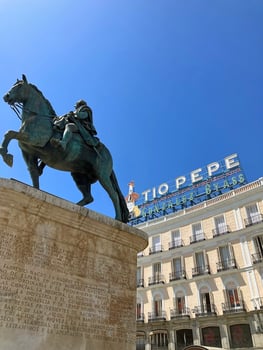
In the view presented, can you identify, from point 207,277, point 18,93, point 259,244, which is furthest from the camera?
point 207,277

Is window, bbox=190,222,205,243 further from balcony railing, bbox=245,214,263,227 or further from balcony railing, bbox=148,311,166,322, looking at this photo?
balcony railing, bbox=148,311,166,322

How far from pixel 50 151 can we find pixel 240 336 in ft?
95.1

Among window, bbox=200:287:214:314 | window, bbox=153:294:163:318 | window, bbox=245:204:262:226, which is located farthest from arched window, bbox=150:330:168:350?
window, bbox=245:204:262:226

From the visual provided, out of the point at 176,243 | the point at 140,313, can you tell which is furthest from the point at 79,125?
the point at 140,313

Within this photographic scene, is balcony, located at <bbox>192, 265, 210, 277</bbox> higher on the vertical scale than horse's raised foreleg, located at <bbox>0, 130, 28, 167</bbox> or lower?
higher

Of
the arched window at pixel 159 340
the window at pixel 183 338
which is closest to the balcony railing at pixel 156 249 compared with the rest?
the arched window at pixel 159 340

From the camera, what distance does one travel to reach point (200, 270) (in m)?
32.7

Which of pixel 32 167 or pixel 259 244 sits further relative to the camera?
pixel 259 244

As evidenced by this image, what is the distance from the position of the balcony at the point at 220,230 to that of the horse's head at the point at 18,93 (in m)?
30.5

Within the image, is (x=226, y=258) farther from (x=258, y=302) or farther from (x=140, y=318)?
(x=140, y=318)

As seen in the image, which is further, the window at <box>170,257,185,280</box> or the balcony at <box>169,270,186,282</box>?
the window at <box>170,257,185,280</box>

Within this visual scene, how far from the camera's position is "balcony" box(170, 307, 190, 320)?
30.9 m

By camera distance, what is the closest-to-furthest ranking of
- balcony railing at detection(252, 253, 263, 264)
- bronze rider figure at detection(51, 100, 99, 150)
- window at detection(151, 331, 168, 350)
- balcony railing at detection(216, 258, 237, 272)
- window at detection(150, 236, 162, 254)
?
bronze rider figure at detection(51, 100, 99, 150) < balcony railing at detection(252, 253, 263, 264) < balcony railing at detection(216, 258, 237, 272) < window at detection(151, 331, 168, 350) < window at detection(150, 236, 162, 254)

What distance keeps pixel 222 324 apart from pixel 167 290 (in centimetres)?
701
